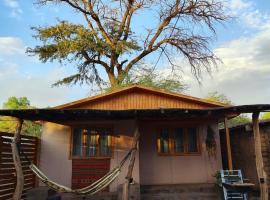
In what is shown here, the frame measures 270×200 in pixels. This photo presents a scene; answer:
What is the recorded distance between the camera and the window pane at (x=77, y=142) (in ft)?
28.1

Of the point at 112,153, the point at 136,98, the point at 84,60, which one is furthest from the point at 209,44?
the point at 112,153

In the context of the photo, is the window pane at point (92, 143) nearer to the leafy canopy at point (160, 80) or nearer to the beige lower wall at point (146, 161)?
the beige lower wall at point (146, 161)

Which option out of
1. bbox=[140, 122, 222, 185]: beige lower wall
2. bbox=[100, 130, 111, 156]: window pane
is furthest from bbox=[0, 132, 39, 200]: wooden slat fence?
bbox=[140, 122, 222, 185]: beige lower wall

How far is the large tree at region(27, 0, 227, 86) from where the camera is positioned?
1720 cm

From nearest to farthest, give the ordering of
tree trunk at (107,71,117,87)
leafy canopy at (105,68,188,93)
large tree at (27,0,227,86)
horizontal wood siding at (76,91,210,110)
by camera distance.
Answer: horizontal wood siding at (76,91,210,110), large tree at (27,0,227,86), tree trunk at (107,71,117,87), leafy canopy at (105,68,188,93)

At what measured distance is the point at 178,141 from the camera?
8.98 meters

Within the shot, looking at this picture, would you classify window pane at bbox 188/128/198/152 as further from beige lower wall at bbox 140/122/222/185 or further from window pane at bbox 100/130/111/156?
window pane at bbox 100/130/111/156

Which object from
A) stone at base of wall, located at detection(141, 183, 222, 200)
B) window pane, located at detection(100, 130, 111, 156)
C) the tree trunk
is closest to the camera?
stone at base of wall, located at detection(141, 183, 222, 200)

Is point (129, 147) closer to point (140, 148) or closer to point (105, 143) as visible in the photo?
point (140, 148)

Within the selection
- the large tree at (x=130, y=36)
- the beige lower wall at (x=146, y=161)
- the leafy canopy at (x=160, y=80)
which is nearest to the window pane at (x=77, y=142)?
the beige lower wall at (x=146, y=161)

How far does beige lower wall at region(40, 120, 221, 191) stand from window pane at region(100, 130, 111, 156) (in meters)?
0.28

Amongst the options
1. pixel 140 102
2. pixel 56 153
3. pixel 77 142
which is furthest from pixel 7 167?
pixel 140 102

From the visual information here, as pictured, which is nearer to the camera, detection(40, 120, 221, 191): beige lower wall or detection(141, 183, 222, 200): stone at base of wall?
detection(141, 183, 222, 200): stone at base of wall

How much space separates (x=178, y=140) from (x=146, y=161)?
1.31 m
